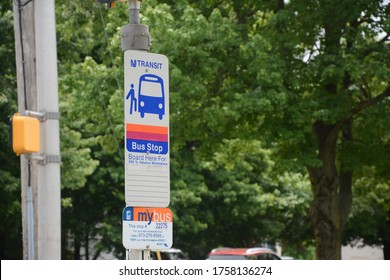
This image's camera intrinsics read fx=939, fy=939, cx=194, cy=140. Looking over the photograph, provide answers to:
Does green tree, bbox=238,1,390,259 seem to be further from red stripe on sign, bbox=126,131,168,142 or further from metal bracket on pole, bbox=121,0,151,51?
Result: red stripe on sign, bbox=126,131,168,142

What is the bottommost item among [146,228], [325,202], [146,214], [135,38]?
Result: [146,228]

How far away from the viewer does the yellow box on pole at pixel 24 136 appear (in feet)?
30.5

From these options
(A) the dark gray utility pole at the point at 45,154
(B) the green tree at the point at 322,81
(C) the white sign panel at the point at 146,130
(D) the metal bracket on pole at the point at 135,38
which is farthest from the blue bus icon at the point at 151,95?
(B) the green tree at the point at 322,81

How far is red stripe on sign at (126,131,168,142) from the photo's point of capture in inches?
314

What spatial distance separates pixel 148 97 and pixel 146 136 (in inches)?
13.9

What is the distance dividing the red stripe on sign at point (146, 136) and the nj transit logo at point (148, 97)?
16cm

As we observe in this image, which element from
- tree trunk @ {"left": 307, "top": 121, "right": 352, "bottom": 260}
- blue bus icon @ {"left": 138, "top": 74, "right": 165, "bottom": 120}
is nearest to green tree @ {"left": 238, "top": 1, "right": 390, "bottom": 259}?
tree trunk @ {"left": 307, "top": 121, "right": 352, "bottom": 260}

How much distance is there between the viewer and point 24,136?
30.5ft

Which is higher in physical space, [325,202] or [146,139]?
[325,202]

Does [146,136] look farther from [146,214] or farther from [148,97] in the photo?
[146,214]

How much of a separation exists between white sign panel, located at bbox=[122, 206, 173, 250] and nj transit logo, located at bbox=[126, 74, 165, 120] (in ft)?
2.73

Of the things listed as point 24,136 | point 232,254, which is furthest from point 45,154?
point 232,254

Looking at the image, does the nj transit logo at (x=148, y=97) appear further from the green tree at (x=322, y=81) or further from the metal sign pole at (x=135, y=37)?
the green tree at (x=322, y=81)

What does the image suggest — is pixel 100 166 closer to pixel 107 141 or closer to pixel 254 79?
pixel 107 141
